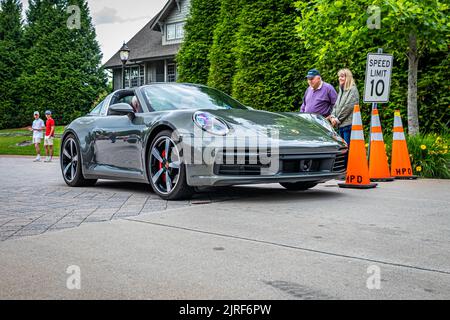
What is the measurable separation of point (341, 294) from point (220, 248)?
1.12 m

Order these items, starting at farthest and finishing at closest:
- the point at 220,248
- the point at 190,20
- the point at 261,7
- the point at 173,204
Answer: the point at 190,20 < the point at 261,7 < the point at 173,204 < the point at 220,248

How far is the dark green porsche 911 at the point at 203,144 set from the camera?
5.45 meters

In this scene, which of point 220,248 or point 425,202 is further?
point 425,202

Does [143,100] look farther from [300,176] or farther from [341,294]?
[341,294]

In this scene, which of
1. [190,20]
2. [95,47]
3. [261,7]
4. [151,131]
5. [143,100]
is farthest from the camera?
[95,47]

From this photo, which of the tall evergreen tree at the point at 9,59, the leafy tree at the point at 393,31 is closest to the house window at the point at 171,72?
the tall evergreen tree at the point at 9,59

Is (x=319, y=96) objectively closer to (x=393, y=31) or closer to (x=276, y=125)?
(x=393, y=31)

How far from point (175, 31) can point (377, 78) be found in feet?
95.6

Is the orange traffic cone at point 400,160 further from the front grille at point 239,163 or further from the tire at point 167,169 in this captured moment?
the tire at point 167,169

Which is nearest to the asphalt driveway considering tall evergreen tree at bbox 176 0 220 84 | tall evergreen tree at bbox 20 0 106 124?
tall evergreen tree at bbox 176 0 220 84

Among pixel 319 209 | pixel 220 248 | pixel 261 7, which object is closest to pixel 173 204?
pixel 319 209

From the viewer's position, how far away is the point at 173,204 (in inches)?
220

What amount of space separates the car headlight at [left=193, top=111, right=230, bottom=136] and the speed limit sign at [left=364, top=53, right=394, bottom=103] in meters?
3.38

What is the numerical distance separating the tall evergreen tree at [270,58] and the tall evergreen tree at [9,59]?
118 feet
